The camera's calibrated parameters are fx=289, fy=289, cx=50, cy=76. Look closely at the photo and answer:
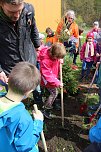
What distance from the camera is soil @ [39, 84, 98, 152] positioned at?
371cm

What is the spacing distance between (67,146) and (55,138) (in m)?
0.23

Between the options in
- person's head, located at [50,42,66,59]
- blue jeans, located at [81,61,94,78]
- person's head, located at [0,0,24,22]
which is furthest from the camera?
blue jeans, located at [81,61,94,78]

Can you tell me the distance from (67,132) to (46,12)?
18.1 metres

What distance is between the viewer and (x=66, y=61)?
17.5 feet

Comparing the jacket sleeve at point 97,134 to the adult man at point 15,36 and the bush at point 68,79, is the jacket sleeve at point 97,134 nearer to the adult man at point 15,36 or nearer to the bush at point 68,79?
the adult man at point 15,36

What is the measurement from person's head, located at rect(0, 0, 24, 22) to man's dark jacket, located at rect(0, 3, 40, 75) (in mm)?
105

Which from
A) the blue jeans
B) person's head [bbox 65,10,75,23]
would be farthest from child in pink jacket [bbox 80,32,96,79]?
person's head [bbox 65,10,75,23]

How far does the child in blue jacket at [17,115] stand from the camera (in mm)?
2062

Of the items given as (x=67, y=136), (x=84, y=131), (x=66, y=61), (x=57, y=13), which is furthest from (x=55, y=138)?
(x=57, y=13)

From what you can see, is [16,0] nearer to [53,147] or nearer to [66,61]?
[53,147]

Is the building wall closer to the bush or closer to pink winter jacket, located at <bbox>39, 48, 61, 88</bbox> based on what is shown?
the bush

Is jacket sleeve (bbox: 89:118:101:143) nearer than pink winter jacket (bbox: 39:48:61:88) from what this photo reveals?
Yes

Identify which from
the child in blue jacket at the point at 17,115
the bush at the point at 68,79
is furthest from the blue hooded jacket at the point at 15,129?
the bush at the point at 68,79

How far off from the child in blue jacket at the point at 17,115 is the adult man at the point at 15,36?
34.8 inches
